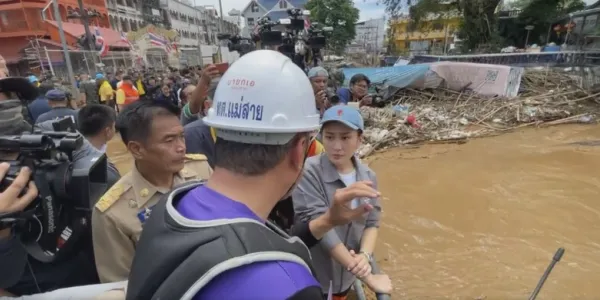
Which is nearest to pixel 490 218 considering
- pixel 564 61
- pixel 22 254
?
pixel 22 254

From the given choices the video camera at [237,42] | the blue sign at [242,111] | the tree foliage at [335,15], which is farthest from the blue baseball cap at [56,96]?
the tree foliage at [335,15]

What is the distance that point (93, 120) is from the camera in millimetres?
2924

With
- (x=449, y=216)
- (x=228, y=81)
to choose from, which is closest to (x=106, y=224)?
(x=228, y=81)

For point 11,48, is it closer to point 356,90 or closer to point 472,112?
point 356,90

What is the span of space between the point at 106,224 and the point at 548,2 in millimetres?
26969

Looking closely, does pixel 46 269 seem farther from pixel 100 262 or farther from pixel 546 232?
pixel 546 232

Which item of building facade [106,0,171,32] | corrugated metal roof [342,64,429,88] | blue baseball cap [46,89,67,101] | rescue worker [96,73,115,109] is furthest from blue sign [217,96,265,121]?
building facade [106,0,171,32]

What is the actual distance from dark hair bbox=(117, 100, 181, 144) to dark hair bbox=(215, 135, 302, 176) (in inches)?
41.0

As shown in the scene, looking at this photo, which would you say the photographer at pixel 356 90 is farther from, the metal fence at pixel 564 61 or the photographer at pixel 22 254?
the metal fence at pixel 564 61

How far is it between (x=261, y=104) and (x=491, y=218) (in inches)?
199

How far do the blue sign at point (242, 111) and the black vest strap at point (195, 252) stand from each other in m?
0.27

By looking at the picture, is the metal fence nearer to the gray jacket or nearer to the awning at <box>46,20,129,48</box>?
the gray jacket

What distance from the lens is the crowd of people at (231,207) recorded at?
69 cm

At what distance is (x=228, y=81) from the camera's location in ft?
3.11
